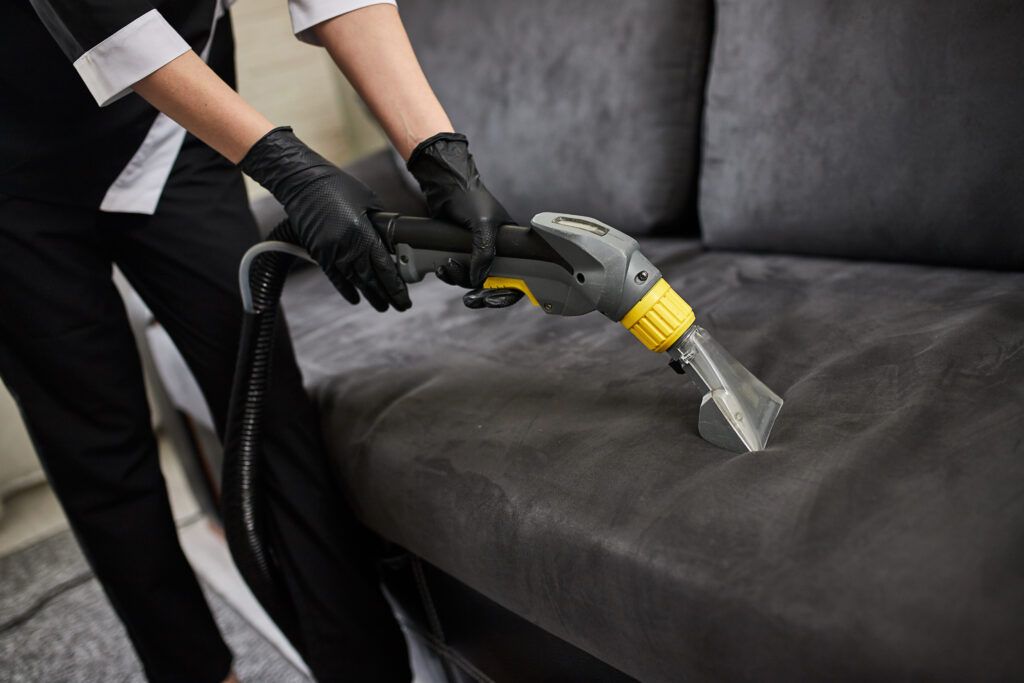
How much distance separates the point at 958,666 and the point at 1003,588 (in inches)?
2.5

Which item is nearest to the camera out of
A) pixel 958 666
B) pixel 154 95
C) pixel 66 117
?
pixel 958 666

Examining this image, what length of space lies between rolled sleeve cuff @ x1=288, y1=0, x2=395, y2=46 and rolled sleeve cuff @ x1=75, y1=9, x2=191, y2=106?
0.18 metres

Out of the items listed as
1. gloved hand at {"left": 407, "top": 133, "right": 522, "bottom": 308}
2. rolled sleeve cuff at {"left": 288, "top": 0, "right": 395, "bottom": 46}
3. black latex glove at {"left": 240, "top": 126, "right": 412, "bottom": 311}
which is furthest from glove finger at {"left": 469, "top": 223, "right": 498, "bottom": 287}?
rolled sleeve cuff at {"left": 288, "top": 0, "right": 395, "bottom": 46}

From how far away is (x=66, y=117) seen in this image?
1008 millimetres

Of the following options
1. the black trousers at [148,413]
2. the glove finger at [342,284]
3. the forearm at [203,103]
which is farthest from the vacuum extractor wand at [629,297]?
the black trousers at [148,413]

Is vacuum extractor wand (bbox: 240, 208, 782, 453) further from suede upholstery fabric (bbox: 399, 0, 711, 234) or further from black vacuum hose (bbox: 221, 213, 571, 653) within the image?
suede upholstery fabric (bbox: 399, 0, 711, 234)

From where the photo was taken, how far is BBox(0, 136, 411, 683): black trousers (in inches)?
41.6

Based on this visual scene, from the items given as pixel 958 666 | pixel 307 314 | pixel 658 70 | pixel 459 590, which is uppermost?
pixel 658 70

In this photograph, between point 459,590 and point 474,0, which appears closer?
point 459,590

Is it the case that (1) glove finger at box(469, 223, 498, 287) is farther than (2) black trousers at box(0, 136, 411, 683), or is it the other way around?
(2) black trousers at box(0, 136, 411, 683)

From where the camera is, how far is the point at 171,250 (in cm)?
110

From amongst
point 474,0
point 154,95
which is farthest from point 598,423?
point 474,0

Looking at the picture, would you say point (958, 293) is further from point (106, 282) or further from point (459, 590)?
point (106, 282)

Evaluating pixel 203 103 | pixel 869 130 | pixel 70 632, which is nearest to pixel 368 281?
pixel 203 103
